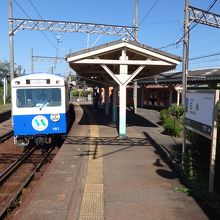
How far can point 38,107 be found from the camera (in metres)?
13.9

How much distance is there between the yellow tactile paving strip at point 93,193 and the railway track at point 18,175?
1542 millimetres

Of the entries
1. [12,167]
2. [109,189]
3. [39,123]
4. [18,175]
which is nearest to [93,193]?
[109,189]

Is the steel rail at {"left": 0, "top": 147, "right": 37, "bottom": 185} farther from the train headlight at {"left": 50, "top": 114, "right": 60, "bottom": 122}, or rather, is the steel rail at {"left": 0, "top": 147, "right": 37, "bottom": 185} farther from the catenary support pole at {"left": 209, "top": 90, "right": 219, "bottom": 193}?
the catenary support pole at {"left": 209, "top": 90, "right": 219, "bottom": 193}

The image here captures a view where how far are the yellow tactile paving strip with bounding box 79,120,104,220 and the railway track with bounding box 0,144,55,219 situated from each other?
1.54 meters

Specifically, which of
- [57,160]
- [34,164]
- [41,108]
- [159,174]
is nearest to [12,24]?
[41,108]

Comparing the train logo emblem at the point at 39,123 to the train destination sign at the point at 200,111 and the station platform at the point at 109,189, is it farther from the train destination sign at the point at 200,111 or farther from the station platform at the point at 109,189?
the train destination sign at the point at 200,111

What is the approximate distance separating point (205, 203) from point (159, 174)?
2.43 m

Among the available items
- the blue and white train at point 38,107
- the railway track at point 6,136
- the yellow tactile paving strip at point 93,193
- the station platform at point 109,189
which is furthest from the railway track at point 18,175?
the railway track at point 6,136

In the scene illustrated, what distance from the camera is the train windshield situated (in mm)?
13898

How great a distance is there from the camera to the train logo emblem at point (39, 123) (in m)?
13.9

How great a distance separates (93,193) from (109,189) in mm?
482

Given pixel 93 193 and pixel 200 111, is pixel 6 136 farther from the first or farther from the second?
pixel 200 111

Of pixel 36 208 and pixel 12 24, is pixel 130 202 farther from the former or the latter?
pixel 12 24

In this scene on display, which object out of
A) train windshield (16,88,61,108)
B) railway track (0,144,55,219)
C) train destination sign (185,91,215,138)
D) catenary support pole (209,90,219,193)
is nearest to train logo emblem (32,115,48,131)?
train windshield (16,88,61,108)
